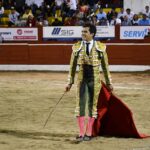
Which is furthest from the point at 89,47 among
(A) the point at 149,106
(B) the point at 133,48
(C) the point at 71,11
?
(C) the point at 71,11

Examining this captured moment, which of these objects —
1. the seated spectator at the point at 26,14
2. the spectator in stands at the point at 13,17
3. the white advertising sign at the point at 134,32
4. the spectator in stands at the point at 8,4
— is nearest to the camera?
the white advertising sign at the point at 134,32

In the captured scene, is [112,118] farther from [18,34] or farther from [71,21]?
[18,34]

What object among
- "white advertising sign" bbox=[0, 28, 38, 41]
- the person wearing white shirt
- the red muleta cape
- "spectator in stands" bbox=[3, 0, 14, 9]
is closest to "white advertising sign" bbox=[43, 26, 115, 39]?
"white advertising sign" bbox=[0, 28, 38, 41]

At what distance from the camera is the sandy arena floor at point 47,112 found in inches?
240

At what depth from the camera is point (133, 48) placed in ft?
52.3

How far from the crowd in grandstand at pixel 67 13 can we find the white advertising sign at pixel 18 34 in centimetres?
32

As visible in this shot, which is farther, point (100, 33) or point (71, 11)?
point (71, 11)

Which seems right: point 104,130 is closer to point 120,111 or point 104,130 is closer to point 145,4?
point 120,111

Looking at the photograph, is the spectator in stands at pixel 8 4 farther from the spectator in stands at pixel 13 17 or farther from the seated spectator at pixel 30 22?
the seated spectator at pixel 30 22

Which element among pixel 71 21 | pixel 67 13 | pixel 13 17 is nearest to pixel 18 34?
pixel 13 17

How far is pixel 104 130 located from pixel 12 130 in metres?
1.18

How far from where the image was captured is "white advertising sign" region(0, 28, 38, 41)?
57.6ft

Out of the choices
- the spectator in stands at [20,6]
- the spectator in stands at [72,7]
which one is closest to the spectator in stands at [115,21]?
the spectator in stands at [72,7]

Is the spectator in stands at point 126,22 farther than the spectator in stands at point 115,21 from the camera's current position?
No
